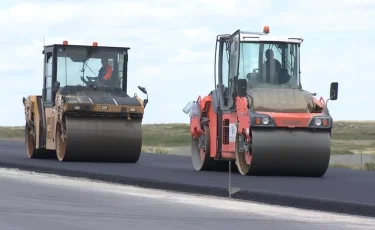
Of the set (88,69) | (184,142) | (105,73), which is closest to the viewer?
(88,69)

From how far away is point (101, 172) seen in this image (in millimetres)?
23062

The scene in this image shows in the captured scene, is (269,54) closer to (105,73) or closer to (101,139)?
(101,139)

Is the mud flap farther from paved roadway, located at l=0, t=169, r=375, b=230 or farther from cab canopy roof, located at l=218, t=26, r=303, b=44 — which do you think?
paved roadway, located at l=0, t=169, r=375, b=230

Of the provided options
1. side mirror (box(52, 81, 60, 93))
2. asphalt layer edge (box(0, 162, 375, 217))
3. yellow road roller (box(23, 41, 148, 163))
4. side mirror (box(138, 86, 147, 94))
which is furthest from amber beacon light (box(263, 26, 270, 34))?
side mirror (box(52, 81, 60, 93))

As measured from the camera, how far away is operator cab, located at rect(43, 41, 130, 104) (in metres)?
29.9

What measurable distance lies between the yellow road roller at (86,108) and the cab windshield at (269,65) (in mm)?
5844

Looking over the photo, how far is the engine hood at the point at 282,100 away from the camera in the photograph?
22.4 m

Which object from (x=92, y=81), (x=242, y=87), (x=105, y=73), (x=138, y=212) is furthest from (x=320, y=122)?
(x=105, y=73)

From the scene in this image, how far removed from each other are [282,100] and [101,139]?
719cm

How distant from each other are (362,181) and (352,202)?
560 centimetres

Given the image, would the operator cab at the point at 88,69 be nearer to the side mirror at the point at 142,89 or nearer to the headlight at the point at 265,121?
the side mirror at the point at 142,89

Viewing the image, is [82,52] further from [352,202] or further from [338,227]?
[338,227]

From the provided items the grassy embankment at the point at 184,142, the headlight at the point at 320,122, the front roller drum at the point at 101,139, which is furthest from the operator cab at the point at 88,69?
the headlight at the point at 320,122

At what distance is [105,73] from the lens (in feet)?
99.5
